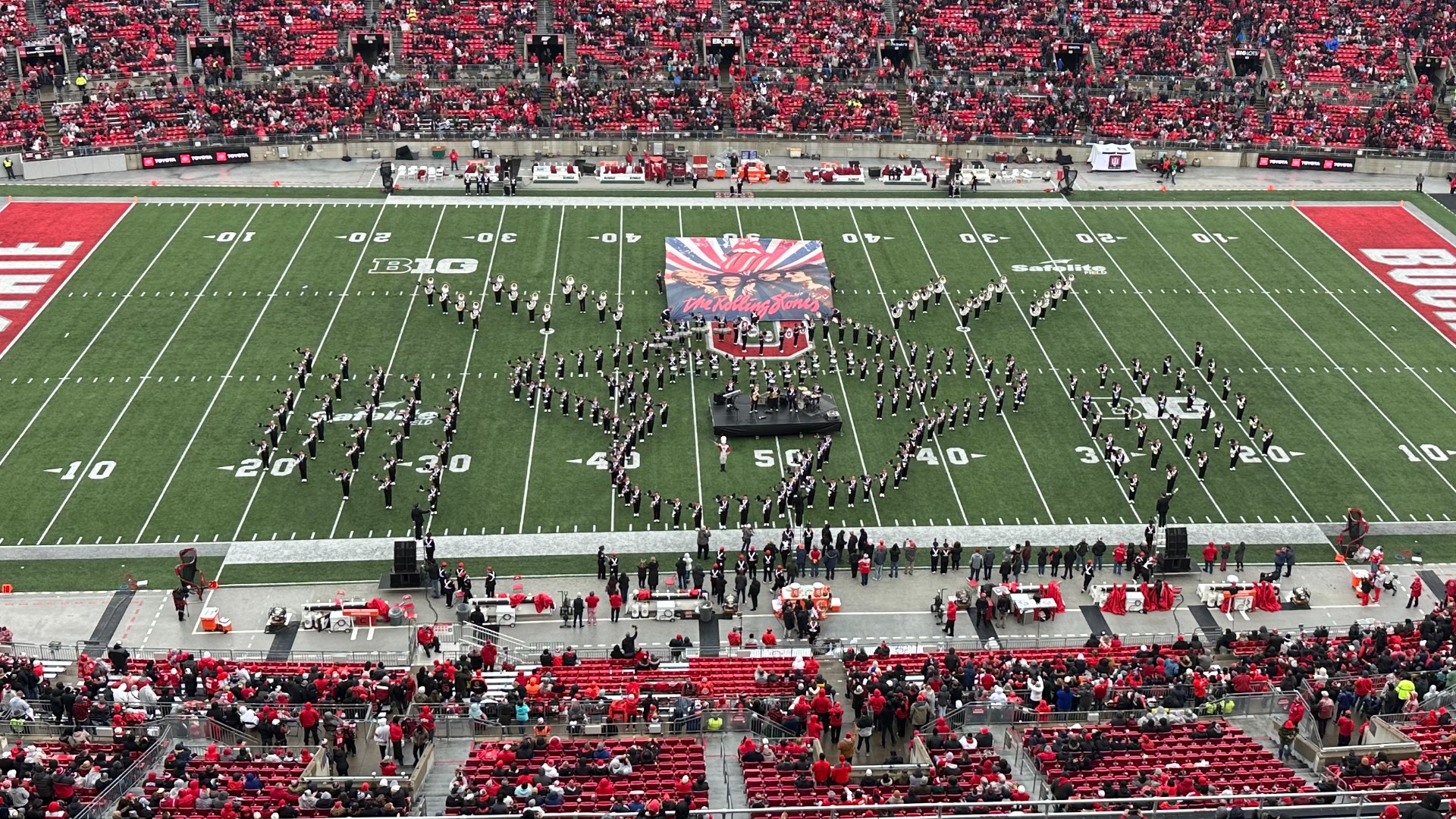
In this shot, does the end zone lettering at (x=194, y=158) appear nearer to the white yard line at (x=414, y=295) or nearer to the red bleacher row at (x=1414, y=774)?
the white yard line at (x=414, y=295)

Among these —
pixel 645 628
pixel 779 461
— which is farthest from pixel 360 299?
pixel 645 628

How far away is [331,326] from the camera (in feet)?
121

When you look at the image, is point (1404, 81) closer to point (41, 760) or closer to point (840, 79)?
point (840, 79)

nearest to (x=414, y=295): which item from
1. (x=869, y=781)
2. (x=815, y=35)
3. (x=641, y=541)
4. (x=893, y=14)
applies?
(x=641, y=541)

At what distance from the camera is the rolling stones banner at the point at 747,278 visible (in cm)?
3775

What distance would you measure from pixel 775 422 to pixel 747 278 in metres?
8.10

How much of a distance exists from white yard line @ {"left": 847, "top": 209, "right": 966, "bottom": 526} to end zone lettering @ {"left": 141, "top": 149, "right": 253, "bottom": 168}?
20371mm

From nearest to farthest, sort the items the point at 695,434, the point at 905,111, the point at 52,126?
the point at 695,434 < the point at 52,126 < the point at 905,111

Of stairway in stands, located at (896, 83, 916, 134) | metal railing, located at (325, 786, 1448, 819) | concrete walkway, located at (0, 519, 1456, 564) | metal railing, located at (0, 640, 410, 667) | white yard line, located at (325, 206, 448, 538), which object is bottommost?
metal railing, located at (0, 640, 410, 667)

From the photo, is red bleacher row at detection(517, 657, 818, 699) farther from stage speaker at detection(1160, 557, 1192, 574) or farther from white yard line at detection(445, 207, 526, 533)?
stage speaker at detection(1160, 557, 1192, 574)

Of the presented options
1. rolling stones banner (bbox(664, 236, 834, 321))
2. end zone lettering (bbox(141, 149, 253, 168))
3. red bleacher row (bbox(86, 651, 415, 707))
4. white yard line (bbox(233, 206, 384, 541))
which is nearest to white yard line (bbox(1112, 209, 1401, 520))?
rolling stones banner (bbox(664, 236, 834, 321))

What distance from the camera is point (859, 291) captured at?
39.9 meters

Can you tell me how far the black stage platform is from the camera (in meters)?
31.8

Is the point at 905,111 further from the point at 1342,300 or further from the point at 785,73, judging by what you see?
the point at 1342,300
